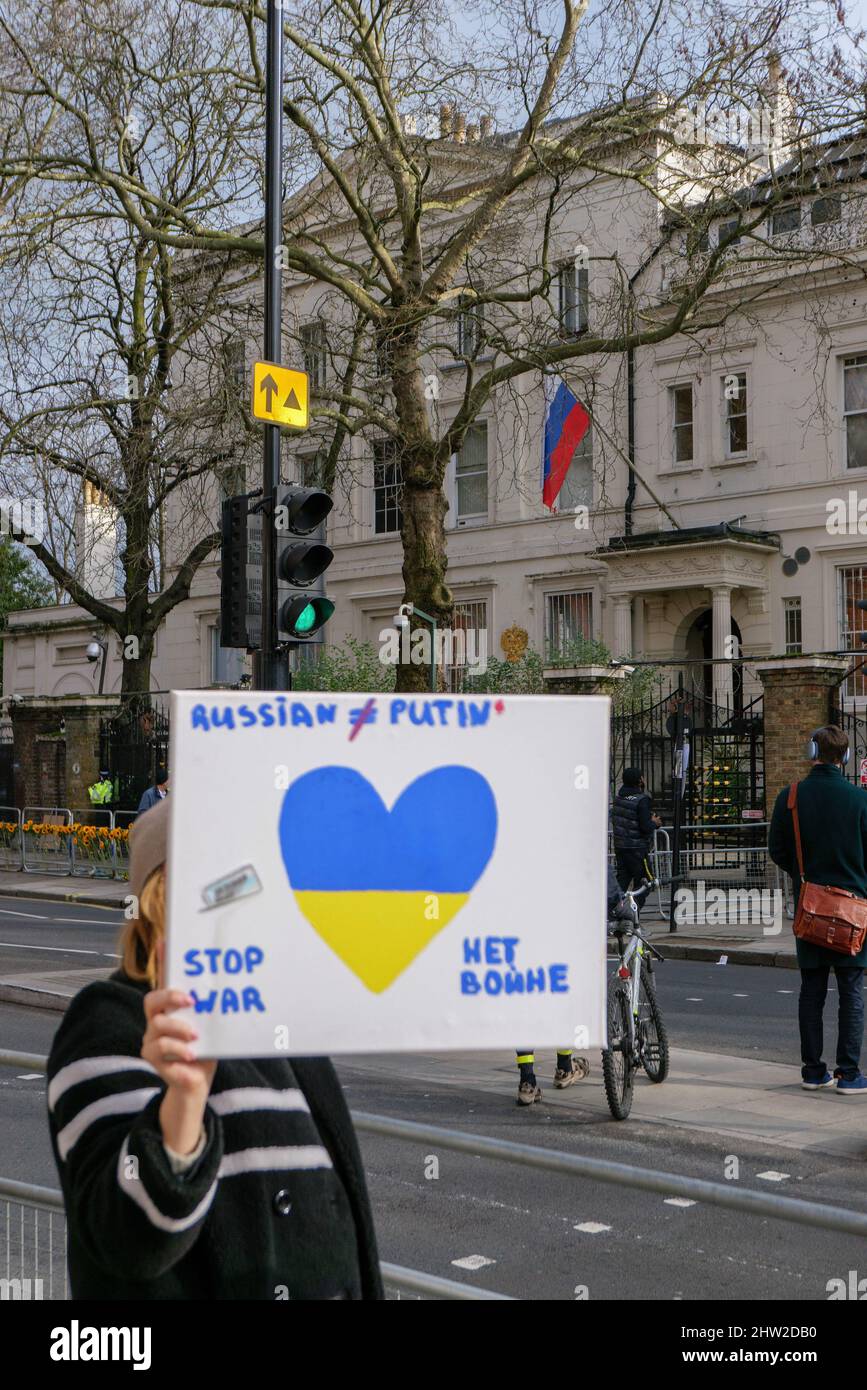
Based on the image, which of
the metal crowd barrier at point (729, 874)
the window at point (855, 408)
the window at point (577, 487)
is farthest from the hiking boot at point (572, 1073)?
the window at point (577, 487)

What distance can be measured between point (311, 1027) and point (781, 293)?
28750 millimetres

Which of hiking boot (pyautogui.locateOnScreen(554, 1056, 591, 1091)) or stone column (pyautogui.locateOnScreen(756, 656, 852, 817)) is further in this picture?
stone column (pyautogui.locateOnScreen(756, 656, 852, 817))

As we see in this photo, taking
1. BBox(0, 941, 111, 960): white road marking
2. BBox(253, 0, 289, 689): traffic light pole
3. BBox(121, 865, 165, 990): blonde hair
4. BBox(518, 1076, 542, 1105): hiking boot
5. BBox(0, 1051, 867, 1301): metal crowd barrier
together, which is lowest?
BBox(0, 941, 111, 960): white road marking

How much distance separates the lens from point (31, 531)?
2564cm

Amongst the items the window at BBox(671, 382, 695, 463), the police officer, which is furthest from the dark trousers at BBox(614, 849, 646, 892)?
the window at BBox(671, 382, 695, 463)

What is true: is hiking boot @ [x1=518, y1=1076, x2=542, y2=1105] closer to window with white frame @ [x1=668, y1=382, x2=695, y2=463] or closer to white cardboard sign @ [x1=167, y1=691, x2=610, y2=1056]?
white cardboard sign @ [x1=167, y1=691, x2=610, y2=1056]

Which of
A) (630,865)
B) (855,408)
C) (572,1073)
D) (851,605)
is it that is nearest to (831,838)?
(572,1073)

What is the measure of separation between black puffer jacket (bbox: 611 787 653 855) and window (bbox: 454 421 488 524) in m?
22.2

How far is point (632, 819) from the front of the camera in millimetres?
13734

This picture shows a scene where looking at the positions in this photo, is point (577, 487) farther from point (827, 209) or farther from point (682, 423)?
point (827, 209)

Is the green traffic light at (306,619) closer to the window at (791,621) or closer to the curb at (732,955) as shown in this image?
the curb at (732,955)

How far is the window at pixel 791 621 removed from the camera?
2909 centimetres

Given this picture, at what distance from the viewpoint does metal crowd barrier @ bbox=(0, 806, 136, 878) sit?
2738 cm

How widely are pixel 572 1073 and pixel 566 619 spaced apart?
24.3 metres
